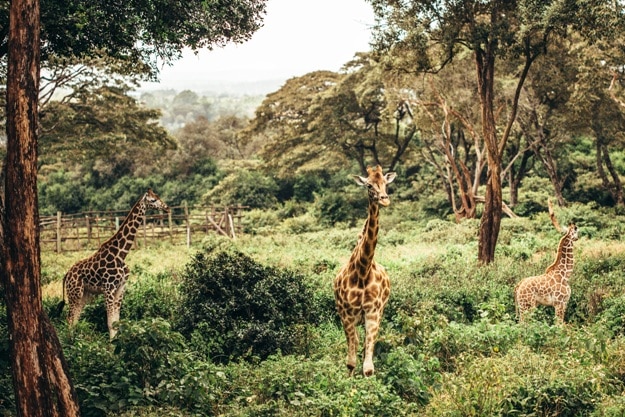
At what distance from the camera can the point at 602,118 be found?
2927 centimetres

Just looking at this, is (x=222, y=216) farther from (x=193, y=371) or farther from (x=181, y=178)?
(x=193, y=371)

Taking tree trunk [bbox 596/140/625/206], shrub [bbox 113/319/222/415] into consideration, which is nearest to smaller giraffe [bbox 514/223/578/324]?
shrub [bbox 113/319/222/415]

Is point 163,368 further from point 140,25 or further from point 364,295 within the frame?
point 140,25

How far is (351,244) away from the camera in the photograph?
27344mm

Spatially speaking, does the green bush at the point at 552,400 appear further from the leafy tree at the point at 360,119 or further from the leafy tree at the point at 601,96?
the leafy tree at the point at 360,119

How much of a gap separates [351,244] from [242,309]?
15283 mm

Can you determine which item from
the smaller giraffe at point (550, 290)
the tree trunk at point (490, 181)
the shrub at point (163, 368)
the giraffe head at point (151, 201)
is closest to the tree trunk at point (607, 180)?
the tree trunk at point (490, 181)

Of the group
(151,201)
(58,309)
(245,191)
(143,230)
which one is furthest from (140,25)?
(245,191)

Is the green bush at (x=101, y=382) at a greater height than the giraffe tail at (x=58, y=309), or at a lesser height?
lesser

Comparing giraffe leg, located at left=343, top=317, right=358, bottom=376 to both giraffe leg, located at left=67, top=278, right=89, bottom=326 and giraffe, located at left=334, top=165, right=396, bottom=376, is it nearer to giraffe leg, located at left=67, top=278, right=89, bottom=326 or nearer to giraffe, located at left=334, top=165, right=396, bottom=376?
giraffe, located at left=334, top=165, right=396, bottom=376

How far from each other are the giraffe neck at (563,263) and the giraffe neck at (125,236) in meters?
7.74

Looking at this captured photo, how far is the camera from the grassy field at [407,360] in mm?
8227

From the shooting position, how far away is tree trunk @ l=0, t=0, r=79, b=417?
766cm

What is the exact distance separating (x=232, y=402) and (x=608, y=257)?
11.4 metres
